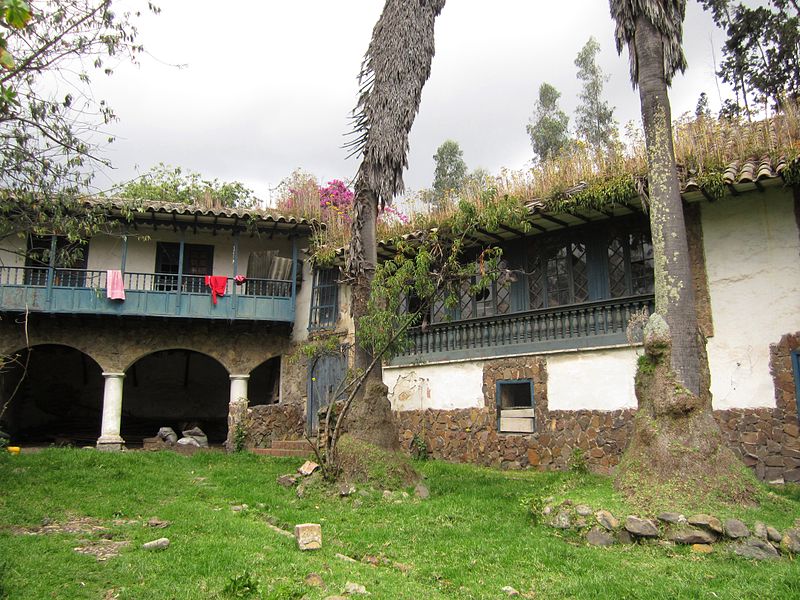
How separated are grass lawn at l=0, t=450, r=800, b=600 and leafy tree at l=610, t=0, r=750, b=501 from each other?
0.54m

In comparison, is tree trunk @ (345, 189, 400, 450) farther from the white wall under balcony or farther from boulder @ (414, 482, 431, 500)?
the white wall under balcony

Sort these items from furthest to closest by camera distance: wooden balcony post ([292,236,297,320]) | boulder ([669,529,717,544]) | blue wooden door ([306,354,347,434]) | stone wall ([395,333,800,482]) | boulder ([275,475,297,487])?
1. wooden balcony post ([292,236,297,320])
2. blue wooden door ([306,354,347,434])
3. boulder ([275,475,297,487])
4. stone wall ([395,333,800,482])
5. boulder ([669,529,717,544])

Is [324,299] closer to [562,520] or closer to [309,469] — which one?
[309,469]

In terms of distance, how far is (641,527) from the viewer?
665 centimetres

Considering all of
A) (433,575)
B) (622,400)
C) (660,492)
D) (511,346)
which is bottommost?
(433,575)

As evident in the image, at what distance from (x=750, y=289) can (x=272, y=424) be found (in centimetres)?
1123

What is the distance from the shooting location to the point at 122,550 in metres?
6.77

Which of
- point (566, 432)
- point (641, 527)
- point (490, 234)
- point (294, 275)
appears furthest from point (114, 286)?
point (641, 527)

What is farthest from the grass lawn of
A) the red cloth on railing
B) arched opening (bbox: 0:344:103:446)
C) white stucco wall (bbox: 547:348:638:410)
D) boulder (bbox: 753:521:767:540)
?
arched opening (bbox: 0:344:103:446)

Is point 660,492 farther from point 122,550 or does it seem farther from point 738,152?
point 738,152

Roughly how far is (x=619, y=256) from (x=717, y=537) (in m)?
7.10

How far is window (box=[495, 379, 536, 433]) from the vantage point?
42.1ft

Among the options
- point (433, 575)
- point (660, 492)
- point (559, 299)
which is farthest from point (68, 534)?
point (559, 299)

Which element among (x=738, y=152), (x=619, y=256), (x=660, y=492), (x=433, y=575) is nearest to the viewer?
(x=433, y=575)
